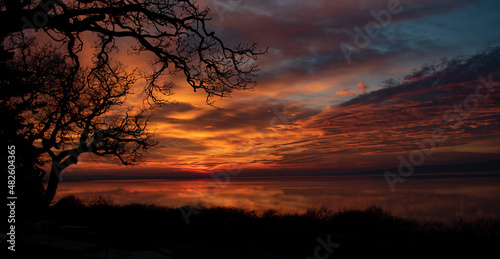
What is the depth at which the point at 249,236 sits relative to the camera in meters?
11.4

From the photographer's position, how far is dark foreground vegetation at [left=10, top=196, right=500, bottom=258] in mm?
7234

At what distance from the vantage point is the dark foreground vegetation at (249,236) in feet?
23.7

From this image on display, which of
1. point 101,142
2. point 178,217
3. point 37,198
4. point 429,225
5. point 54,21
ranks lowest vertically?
point 429,225

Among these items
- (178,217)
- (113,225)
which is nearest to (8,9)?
(113,225)

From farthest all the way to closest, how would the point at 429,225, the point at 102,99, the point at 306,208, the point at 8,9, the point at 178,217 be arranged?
the point at 102,99, the point at 306,208, the point at 178,217, the point at 429,225, the point at 8,9

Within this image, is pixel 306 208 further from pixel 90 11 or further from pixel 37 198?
pixel 37 198

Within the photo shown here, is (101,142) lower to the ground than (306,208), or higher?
higher

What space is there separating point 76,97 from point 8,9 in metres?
9.97

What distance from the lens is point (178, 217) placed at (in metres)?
13.5

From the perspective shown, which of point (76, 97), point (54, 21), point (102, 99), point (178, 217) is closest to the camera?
point (54, 21)
